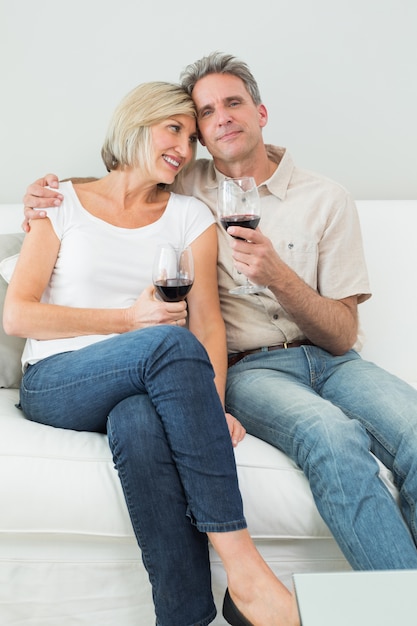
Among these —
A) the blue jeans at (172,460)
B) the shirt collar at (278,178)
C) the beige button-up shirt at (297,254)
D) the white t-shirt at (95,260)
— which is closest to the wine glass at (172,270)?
the blue jeans at (172,460)

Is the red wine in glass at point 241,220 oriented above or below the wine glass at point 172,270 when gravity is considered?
above

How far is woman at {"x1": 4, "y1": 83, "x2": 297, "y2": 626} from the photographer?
1394mm

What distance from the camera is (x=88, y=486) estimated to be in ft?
4.88

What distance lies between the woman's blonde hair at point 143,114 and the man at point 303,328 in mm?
93

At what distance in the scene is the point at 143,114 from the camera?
192cm

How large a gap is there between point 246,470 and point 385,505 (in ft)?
1.00

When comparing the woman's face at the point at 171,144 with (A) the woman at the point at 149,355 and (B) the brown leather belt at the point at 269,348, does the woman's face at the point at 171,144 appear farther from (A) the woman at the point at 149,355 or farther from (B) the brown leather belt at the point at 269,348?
(B) the brown leather belt at the point at 269,348

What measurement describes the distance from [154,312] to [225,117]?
2.07 feet

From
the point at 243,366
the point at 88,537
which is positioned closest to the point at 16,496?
the point at 88,537

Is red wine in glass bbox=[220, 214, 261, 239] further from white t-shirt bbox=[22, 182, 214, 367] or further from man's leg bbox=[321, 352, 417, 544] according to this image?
man's leg bbox=[321, 352, 417, 544]

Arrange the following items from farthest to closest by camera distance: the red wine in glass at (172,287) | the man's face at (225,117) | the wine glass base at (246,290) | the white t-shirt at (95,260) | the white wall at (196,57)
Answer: the white wall at (196,57), the man's face at (225,117), the white t-shirt at (95,260), the wine glass base at (246,290), the red wine in glass at (172,287)

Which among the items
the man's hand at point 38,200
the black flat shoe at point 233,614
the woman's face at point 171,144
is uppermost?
the woman's face at point 171,144

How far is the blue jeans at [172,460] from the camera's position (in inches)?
54.8

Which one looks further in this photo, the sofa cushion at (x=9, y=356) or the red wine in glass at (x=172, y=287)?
the sofa cushion at (x=9, y=356)
